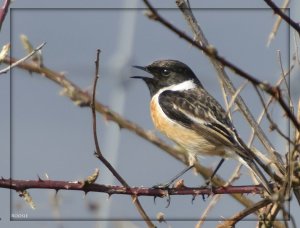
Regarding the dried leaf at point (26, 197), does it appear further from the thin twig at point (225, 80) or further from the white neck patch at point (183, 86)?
the white neck patch at point (183, 86)

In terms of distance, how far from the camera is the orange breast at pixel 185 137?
4.92m

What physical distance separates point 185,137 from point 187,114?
0.19 meters

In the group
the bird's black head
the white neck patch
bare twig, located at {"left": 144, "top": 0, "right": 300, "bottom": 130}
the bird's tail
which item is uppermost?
bare twig, located at {"left": 144, "top": 0, "right": 300, "bottom": 130}

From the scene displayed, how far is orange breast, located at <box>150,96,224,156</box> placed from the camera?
492cm

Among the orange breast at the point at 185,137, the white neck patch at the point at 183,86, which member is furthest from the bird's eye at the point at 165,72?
the orange breast at the point at 185,137

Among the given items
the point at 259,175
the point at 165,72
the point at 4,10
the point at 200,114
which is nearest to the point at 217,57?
the point at 4,10

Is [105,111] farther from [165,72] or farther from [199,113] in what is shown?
[165,72]

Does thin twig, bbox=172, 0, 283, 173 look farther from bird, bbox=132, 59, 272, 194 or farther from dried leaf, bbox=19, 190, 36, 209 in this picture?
bird, bbox=132, 59, 272, 194

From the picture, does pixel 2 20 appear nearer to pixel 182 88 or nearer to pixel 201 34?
pixel 201 34

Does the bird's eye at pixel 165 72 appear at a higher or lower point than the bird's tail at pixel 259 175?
higher

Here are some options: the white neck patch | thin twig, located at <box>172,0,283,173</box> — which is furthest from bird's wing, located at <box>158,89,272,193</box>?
thin twig, located at <box>172,0,283,173</box>

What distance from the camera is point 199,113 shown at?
16.3 ft

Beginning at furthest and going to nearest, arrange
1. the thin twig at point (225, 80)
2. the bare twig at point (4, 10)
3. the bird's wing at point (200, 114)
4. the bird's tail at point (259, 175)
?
1. the bird's wing at point (200, 114)
2. the bird's tail at point (259, 175)
3. the thin twig at point (225, 80)
4. the bare twig at point (4, 10)

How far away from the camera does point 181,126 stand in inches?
199
